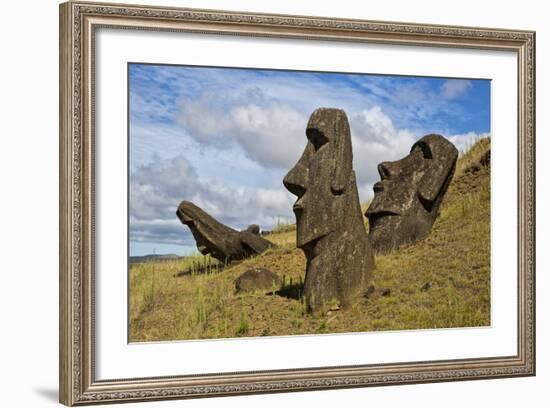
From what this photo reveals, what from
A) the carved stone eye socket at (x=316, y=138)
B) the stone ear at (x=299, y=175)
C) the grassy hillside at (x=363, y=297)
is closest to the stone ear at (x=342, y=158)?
the carved stone eye socket at (x=316, y=138)

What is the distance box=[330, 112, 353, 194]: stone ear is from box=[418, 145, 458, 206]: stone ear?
31.0 inches

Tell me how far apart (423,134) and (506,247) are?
1.12 m

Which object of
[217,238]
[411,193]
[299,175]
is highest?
[299,175]

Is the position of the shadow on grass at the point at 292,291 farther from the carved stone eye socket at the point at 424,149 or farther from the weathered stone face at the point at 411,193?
the carved stone eye socket at the point at 424,149

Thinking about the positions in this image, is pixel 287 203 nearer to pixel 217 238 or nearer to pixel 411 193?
pixel 217 238

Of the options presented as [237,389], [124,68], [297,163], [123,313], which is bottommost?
[237,389]

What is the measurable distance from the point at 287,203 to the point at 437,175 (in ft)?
4.80

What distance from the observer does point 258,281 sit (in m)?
8.23

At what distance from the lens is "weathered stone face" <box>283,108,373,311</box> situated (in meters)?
8.29

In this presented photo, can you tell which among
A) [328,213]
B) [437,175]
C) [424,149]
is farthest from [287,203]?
[437,175]

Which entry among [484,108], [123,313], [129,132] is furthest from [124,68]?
[484,108]

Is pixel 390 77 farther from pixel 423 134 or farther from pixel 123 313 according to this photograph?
pixel 123 313

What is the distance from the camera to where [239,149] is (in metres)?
8.07

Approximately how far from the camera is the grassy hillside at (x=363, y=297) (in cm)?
781
